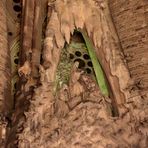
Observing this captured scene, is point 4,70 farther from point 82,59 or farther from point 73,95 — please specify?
point 82,59

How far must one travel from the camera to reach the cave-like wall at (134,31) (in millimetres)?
6297

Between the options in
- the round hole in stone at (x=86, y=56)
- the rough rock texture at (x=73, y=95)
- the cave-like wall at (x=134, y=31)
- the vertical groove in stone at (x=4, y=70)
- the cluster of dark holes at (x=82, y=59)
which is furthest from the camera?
the round hole in stone at (x=86, y=56)

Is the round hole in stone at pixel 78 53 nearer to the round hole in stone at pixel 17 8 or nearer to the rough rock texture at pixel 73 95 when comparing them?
the rough rock texture at pixel 73 95

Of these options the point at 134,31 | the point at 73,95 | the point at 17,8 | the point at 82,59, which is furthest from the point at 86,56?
the point at 73,95

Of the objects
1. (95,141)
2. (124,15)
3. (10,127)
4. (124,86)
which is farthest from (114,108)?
(124,15)

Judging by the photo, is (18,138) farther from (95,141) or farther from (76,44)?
(76,44)

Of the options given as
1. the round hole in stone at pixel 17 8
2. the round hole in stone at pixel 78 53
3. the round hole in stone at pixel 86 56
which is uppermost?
the round hole in stone at pixel 17 8

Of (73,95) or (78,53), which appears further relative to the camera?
(78,53)

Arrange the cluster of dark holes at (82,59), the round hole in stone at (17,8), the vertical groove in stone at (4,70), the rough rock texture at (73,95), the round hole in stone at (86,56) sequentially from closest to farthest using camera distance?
1. the rough rock texture at (73,95)
2. the vertical groove in stone at (4,70)
3. the cluster of dark holes at (82,59)
4. the round hole in stone at (86,56)
5. the round hole in stone at (17,8)

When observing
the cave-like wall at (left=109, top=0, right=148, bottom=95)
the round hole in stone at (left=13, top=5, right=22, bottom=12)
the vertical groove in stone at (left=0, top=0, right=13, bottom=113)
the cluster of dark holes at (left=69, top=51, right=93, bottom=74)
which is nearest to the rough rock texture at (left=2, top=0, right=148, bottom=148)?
the cave-like wall at (left=109, top=0, right=148, bottom=95)

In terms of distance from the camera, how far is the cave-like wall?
248 inches

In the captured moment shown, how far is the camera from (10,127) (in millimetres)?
5020

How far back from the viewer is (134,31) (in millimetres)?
6672

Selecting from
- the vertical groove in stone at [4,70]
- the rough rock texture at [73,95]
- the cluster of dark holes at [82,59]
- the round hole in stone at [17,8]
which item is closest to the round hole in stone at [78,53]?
the cluster of dark holes at [82,59]
